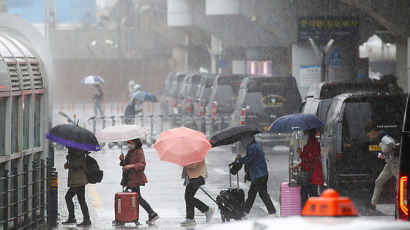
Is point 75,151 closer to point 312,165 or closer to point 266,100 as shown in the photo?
point 312,165

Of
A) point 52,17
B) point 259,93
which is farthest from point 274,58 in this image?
point 52,17

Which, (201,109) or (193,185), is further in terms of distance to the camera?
(201,109)

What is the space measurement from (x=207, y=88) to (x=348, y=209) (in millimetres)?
27691

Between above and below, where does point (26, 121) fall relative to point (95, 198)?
above

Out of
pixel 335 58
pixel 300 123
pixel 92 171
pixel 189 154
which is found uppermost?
pixel 335 58

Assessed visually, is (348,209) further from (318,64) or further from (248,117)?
(318,64)

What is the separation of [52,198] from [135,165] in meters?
1.23

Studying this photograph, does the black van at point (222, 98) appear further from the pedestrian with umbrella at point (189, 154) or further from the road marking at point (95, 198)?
the pedestrian with umbrella at point (189, 154)

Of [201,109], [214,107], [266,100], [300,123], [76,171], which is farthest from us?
Result: [201,109]

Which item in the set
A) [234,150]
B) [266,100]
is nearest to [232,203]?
[266,100]

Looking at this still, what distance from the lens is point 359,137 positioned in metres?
15.0

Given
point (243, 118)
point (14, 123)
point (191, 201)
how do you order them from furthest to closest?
1. point (243, 118)
2. point (191, 201)
3. point (14, 123)

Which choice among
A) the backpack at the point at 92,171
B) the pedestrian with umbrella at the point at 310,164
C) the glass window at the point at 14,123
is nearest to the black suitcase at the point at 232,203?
the pedestrian with umbrella at the point at 310,164

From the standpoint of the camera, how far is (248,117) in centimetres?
2431
